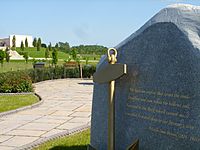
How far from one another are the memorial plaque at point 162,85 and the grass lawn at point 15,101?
6.50m

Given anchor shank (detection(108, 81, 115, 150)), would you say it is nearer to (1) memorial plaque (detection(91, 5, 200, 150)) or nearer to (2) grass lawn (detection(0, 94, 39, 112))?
(1) memorial plaque (detection(91, 5, 200, 150))

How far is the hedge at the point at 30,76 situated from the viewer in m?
14.3

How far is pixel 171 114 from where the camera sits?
3748mm

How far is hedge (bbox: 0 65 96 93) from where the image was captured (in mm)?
14312

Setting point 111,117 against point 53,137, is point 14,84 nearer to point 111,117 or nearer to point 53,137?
point 53,137

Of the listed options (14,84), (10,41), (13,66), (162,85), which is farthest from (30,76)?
(10,41)

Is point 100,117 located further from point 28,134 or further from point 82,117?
point 82,117

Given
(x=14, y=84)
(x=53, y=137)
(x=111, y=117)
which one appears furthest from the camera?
(x=14, y=84)

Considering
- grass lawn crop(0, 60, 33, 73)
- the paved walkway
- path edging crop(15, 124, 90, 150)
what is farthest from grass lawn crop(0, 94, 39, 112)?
grass lawn crop(0, 60, 33, 73)

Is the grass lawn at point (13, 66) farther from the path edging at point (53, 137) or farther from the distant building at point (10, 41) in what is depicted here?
the distant building at point (10, 41)

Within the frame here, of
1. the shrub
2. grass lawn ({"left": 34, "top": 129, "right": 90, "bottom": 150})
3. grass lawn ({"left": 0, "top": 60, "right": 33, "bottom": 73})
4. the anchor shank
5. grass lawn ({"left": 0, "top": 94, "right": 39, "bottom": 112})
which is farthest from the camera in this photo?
grass lawn ({"left": 0, "top": 60, "right": 33, "bottom": 73})

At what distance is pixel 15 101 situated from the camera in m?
11.9

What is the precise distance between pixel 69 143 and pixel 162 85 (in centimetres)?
302

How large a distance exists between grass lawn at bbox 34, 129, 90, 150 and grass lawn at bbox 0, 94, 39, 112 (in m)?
3.90
